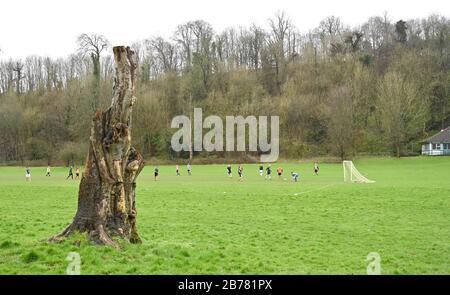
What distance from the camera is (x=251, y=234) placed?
1658 cm

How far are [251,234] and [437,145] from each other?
246 ft

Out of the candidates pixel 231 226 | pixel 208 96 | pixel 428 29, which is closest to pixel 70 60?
pixel 208 96

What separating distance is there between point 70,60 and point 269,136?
5955cm

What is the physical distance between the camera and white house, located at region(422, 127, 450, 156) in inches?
3174

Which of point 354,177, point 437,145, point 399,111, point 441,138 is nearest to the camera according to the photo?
point 354,177

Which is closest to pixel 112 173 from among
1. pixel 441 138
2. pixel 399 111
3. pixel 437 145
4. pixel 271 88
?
pixel 399 111

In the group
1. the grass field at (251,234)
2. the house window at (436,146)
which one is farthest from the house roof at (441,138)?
the grass field at (251,234)

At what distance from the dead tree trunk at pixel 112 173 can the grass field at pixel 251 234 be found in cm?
59

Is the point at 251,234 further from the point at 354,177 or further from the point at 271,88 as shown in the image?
the point at 271,88

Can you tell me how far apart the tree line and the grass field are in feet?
175

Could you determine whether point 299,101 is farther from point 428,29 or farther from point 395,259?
point 395,259

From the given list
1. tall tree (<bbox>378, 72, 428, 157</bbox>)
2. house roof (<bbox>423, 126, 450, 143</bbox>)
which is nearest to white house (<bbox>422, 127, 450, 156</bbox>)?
house roof (<bbox>423, 126, 450, 143</bbox>)

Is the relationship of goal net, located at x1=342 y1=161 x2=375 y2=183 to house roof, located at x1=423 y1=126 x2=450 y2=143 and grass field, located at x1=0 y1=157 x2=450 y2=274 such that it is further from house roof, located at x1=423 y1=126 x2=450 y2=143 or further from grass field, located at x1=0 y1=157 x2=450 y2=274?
house roof, located at x1=423 y1=126 x2=450 y2=143

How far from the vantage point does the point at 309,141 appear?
291 feet
